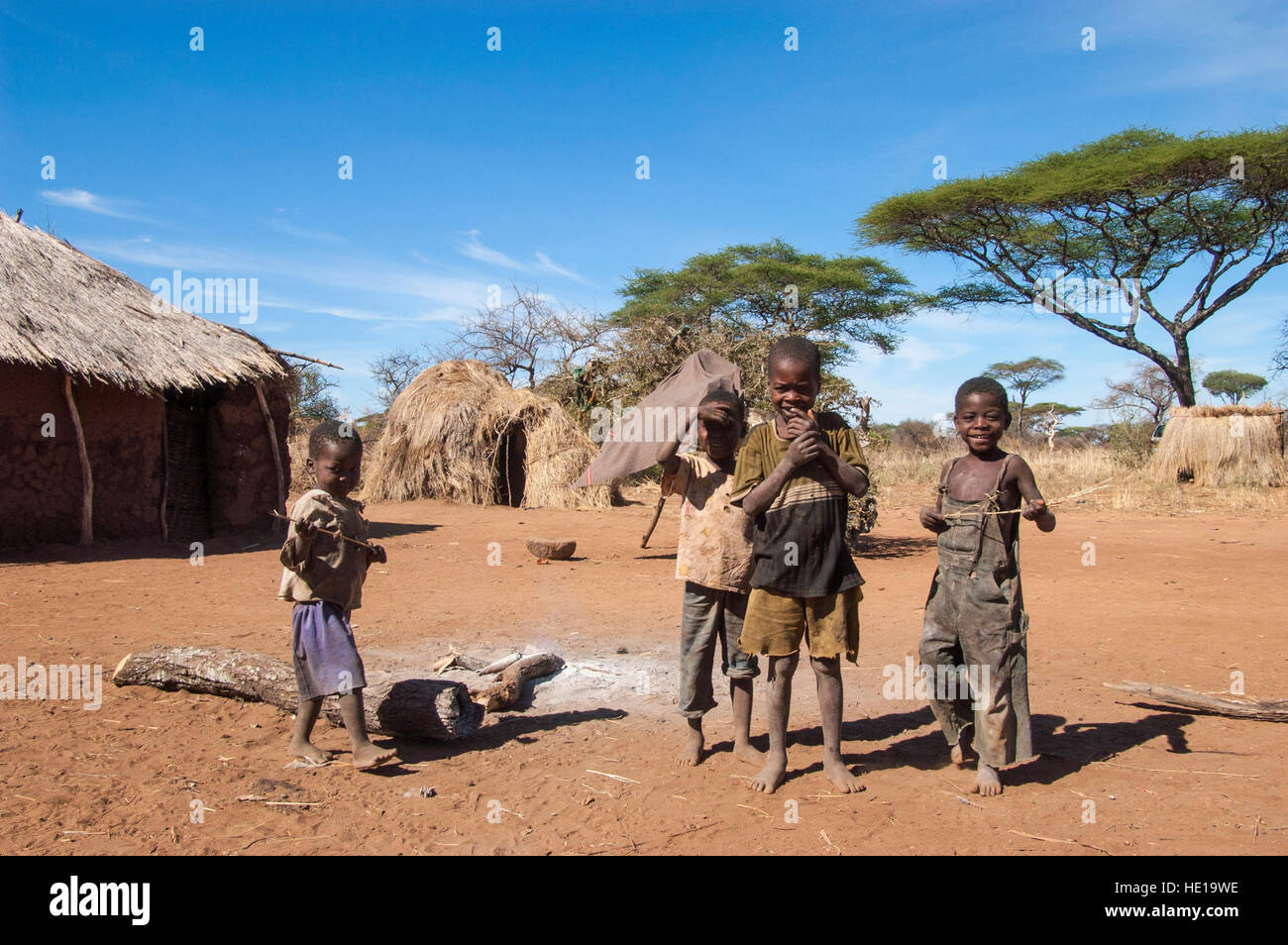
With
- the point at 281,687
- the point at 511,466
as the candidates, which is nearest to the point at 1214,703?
the point at 281,687

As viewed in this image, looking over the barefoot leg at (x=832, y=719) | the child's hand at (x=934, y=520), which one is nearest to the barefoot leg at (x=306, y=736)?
the barefoot leg at (x=832, y=719)

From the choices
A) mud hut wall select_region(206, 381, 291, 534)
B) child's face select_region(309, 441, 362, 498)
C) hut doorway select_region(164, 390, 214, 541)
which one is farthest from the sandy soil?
mud hut wall select_region(206, 381, 291, 534)

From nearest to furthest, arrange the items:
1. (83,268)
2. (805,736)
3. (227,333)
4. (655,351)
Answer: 1. (805,736)
2. (83,268)
3. (227,333)
4. (655,351)

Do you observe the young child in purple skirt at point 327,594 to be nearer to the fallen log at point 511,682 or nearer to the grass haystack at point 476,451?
the fallen log at point 511,682

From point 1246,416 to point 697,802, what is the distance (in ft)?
60.3

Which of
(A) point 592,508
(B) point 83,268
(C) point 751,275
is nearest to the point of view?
(B) point 83,268

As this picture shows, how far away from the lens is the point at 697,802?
123 inches

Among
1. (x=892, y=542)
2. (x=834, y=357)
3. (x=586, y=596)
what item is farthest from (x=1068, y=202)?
(x=586, y=596)

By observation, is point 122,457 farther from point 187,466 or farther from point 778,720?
point 778,720

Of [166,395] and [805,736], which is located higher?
[166,395]

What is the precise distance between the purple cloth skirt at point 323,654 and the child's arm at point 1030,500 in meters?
2.67
